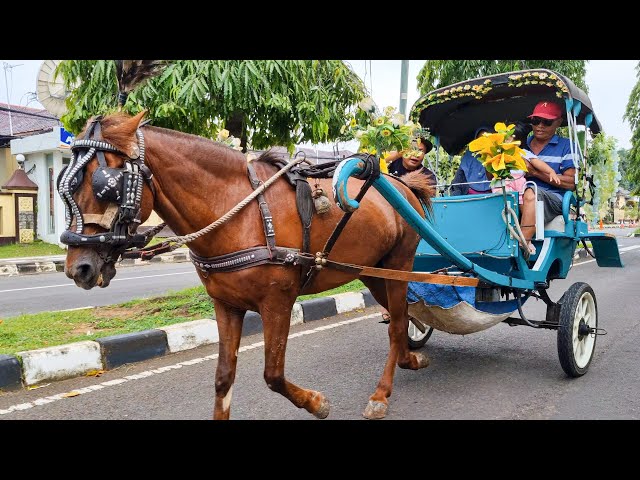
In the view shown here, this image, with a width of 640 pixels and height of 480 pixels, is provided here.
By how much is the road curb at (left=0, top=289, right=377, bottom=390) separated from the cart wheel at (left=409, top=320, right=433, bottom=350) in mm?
1648

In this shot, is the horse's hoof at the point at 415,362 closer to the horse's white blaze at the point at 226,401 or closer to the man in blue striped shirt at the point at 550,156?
the man in blue striped shirt at the point at 550,156

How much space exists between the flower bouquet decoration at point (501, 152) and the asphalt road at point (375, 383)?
150 centimetres

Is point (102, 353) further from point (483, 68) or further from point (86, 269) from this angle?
point (483, 68)

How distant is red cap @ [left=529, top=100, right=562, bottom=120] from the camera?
4.76 meters

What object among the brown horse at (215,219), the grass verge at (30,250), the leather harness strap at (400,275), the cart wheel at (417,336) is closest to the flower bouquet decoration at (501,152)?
the leather harness strap at (400,275)

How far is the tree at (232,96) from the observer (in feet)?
18.5

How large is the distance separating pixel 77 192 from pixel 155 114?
3545 mm

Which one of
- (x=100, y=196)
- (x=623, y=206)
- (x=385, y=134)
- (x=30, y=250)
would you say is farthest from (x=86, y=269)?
(x=623, y=206)

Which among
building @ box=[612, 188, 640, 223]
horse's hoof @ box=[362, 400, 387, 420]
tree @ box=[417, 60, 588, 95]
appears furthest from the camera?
building @ box=[612, 188, 640, 223]

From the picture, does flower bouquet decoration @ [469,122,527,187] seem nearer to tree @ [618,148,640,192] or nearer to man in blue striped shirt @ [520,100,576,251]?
man in blue striped shirt @ [520,100,576,251]

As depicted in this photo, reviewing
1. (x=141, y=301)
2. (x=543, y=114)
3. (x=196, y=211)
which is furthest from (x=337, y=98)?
(x=196, y=211)

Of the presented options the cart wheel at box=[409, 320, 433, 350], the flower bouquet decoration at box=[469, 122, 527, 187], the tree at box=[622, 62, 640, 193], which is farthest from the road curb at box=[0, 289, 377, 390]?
the tree at box=[622, 62, 640, 193]

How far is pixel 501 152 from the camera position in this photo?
383 centimetres

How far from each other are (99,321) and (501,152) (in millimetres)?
4221
